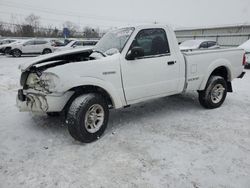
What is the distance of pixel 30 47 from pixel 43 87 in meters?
18.3

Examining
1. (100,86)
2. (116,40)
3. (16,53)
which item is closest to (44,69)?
(100,86)

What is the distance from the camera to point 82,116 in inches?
133

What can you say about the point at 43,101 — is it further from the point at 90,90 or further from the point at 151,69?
the point at 151,69

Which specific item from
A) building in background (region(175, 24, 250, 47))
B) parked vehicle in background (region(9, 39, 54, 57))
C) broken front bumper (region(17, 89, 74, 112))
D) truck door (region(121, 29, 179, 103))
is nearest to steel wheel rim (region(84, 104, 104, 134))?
broken front bumper (region(17, 89, 74, 112))

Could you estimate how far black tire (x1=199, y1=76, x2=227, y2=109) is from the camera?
16.6ft

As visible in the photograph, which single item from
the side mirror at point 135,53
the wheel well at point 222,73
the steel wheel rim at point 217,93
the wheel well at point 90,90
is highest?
the side mirror at point 135,53

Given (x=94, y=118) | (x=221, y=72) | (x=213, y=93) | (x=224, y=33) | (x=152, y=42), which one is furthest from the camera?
(x=224, y=33)

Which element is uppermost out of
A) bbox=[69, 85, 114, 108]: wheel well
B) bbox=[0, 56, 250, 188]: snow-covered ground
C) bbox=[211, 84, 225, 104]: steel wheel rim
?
bbox=[69, 85, 114, 108]: wheel well

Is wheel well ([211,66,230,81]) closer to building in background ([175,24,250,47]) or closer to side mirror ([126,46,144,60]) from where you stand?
side mirror ([126,46,144,60])

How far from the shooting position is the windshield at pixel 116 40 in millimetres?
4039

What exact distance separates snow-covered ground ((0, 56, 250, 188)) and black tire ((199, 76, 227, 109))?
0.23 meters

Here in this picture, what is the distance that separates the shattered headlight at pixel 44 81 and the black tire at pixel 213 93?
344 centimetres

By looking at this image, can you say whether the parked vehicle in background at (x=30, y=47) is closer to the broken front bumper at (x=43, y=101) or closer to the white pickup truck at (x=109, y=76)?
the white pickup truck at (x=109, y=76)

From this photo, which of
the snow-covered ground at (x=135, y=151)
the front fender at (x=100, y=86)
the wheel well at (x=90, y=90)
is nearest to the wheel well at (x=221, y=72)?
the snow-covered ground at (x=135, y=151)
